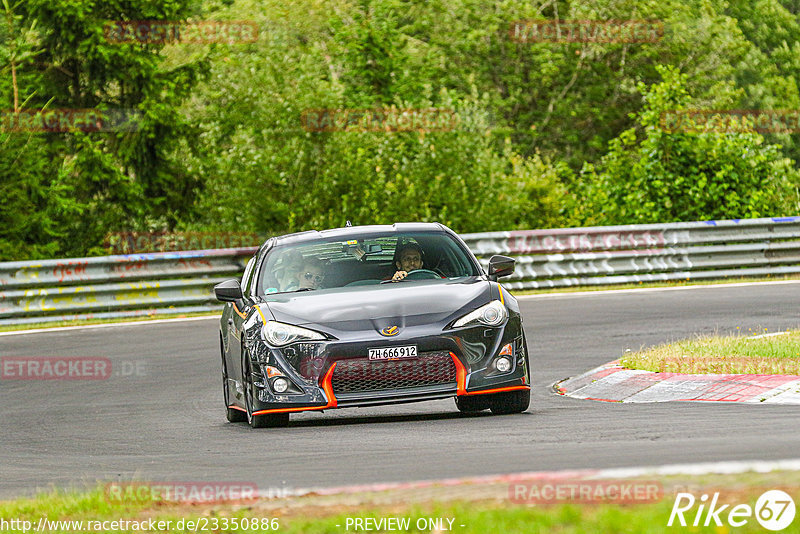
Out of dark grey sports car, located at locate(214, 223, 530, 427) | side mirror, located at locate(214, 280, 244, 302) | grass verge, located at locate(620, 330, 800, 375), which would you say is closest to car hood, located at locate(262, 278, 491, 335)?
dark grey sports car, located at locate(214, 223, 530, 427)

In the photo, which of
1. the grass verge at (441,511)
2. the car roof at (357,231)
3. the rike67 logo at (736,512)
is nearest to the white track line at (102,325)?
the car roof at (357,231)

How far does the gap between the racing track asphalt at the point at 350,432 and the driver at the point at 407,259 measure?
1120 millimetres

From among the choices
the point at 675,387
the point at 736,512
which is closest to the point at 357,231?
the point at 675,387

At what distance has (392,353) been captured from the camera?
992 cm

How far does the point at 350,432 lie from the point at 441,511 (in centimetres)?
422

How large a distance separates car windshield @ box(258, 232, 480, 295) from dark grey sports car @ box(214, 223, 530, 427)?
2 cm

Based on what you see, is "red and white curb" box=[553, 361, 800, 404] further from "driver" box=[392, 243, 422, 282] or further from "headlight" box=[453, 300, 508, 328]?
"driver" box=[392, 243, 422, 282]

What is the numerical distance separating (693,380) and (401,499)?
5.72 meters

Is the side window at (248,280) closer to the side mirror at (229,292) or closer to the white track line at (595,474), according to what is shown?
the side mirror at (229,292)

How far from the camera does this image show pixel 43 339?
1891cm

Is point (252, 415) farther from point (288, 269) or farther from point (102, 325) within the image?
point (102, 325)

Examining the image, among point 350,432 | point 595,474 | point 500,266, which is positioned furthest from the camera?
point 500,266

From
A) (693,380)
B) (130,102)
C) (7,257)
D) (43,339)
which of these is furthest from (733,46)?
(693,380)

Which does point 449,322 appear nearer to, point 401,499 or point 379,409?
point 379,409
